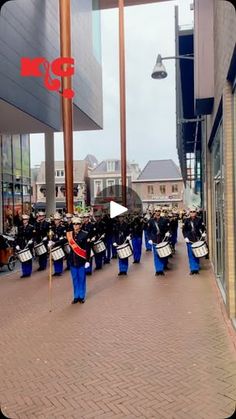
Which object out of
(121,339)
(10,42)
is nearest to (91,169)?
(10,42)

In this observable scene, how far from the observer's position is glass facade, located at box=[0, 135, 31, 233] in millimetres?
21797

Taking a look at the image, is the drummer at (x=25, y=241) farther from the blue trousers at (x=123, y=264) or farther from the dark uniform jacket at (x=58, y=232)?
the blue trousers at (x=123, y=264)

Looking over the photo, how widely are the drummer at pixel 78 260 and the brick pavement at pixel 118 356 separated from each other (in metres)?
0.35

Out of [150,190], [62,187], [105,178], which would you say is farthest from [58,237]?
[150,190]

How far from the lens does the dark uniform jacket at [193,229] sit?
473 inches

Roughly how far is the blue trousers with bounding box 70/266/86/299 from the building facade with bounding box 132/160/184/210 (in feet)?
173

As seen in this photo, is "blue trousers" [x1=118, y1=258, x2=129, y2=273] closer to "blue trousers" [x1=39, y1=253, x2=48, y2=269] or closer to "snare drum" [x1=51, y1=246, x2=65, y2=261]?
"snare drum" [x1=51, y1=246, x2=65, y2=261]

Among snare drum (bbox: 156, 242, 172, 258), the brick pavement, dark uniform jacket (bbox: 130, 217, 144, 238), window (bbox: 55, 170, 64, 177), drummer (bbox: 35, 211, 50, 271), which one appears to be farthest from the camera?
window (bbox: 55, 170, 64, 177)

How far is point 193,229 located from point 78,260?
4454mm

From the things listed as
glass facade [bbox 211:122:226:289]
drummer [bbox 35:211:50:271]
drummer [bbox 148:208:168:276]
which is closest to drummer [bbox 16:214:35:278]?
drummer [bbox 35:211:50:271]

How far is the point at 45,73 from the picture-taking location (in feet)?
59.6

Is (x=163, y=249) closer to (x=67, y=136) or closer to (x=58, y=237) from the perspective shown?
(x=58, y=237)

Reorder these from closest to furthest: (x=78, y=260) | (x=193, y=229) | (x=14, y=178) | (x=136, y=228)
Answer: (x=78, y=260) < (x=193, y=229) < (x=136, y=228) < (x=14, y=178)

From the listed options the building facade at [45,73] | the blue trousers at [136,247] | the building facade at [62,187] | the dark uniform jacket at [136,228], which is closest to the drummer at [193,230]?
the blue trousers at [136,247]
